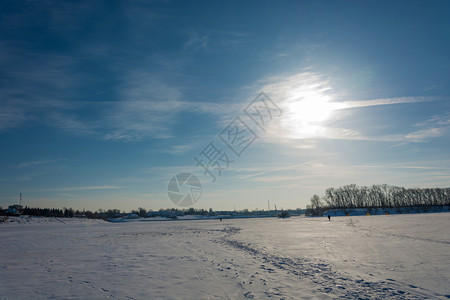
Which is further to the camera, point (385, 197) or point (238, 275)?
point (385, 197)

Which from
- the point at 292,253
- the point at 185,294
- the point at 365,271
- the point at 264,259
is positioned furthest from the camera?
the point at 292,253

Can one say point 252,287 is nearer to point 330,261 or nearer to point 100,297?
point 100,297

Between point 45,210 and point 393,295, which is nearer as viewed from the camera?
point 393,295

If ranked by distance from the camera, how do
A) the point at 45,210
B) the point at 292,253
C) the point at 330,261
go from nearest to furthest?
the point at 330,261 < the point at 292,253 < the point at 45,210

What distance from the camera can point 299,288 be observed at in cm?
919

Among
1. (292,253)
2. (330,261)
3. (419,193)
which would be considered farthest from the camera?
(419,193)

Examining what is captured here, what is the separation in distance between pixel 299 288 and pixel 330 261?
508 centimetres

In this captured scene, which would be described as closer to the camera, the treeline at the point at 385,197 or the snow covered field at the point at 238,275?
the snow covered field at the point at 238,275

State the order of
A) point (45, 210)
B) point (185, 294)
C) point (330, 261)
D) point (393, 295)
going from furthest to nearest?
point (45, 210), point (330, 261), point (185, 294), point (393, 295)

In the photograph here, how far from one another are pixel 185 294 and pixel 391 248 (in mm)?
14006

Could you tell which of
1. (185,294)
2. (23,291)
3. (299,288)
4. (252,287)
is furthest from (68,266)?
(299,288)

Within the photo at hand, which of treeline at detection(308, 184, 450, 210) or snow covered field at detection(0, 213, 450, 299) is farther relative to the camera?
treeline at detection(308, 184, 450, 210)

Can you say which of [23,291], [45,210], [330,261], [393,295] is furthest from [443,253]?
[45,210]

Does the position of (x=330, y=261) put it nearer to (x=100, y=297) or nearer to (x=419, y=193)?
(x=100, y=297)
